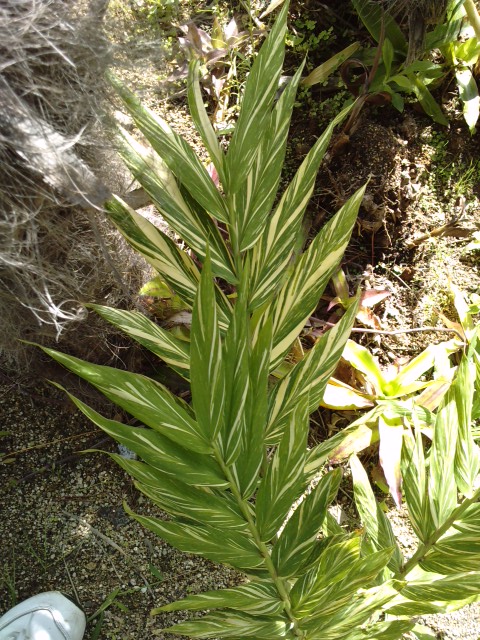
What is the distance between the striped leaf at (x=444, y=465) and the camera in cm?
97

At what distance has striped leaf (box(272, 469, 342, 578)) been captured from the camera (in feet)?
3.03

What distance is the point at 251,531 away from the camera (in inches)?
32.9

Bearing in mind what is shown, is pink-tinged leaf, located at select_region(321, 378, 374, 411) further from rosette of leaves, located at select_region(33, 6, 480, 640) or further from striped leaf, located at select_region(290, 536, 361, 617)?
striped leaf, located at select_region(290, 536, 361, 617)

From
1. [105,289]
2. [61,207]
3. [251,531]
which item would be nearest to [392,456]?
[251,531]

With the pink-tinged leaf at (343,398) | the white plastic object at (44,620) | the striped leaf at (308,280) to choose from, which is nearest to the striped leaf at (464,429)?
the striped leaf at (308,280)

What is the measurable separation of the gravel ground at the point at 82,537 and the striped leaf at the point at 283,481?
60 cm

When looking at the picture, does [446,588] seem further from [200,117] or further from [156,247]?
[200,117]

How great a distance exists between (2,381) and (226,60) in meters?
1.04

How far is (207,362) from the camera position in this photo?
68 cm

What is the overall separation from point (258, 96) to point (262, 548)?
624 mm

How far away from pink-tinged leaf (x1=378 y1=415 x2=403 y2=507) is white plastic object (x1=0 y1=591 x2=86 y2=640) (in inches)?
27.8

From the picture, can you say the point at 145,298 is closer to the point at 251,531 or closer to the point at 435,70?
the point at 251,531

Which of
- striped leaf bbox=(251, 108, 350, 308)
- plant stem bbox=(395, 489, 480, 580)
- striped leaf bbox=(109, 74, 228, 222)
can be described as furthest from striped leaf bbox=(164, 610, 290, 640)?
striped leaf bbox=(109, 74, 228, 222)

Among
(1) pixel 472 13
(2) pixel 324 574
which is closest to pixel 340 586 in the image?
(2) pixel 324 574
